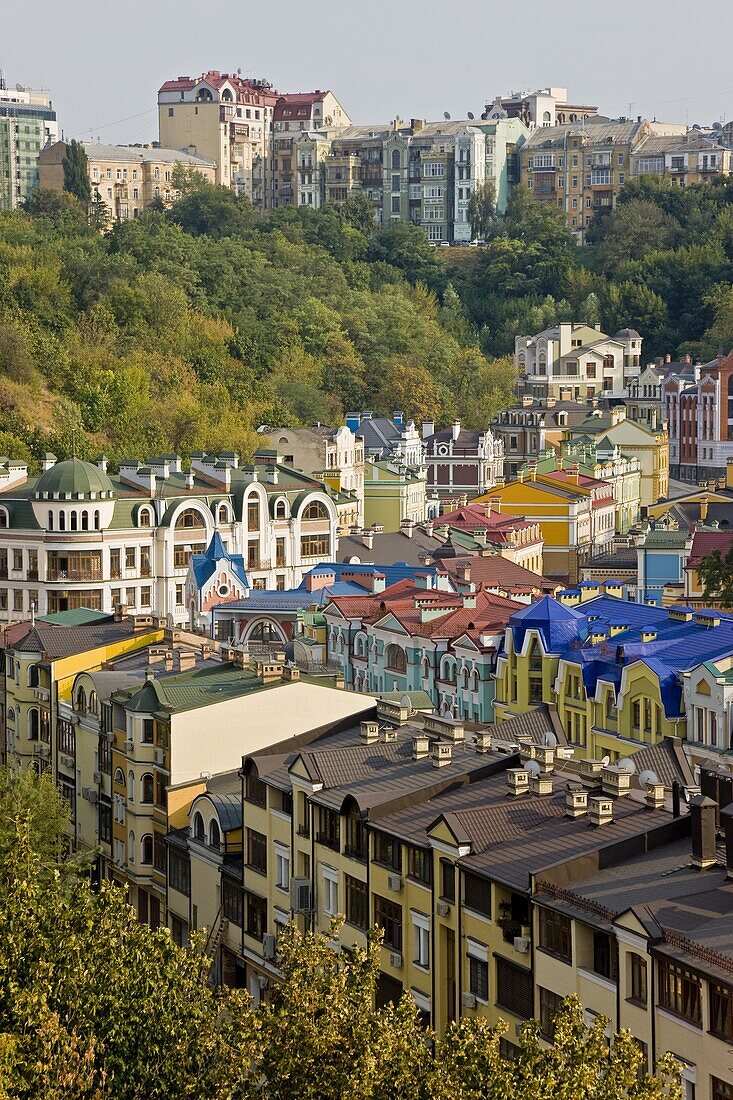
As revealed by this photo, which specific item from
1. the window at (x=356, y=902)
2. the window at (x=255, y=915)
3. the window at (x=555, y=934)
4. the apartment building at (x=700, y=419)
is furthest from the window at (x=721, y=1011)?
the apartment building at (x=700, y=419)

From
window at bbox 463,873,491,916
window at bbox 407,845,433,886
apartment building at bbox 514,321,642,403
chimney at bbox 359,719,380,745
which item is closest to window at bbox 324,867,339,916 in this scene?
window at bbox 407,845,433,886

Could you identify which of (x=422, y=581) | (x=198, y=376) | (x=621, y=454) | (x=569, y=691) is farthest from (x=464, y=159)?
(x=569, y=691)

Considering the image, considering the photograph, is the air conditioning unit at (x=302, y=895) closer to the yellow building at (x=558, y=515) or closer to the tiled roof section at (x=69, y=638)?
the tiled roof section at (x=69, y=638)

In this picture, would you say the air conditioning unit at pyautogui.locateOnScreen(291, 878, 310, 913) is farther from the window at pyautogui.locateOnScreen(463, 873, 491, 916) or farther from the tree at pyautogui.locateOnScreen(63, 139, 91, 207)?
the tree at pyautogui.locateOnScreen(63, 139, 91, 207)

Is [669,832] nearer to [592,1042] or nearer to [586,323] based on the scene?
[592,1042]

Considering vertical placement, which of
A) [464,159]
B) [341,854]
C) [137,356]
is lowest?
[341,854]

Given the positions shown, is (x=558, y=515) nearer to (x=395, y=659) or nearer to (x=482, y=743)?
(x=395, y=659)
